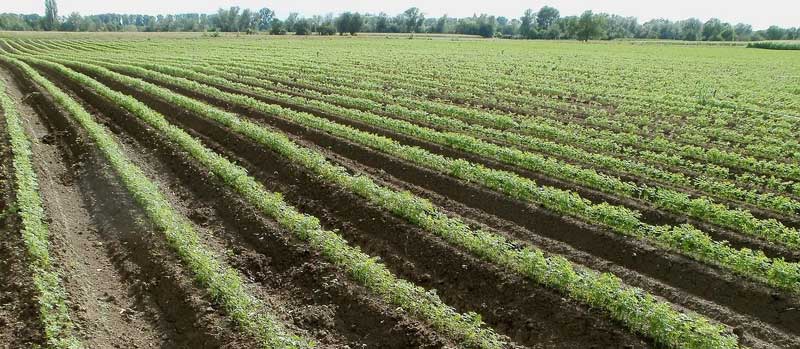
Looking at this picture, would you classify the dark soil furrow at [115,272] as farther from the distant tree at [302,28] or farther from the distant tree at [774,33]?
the distant tree at [774,33]

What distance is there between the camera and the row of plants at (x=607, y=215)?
9773 mm

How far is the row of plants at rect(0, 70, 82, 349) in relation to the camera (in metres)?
8.10

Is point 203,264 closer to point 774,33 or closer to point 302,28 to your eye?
point 302,28

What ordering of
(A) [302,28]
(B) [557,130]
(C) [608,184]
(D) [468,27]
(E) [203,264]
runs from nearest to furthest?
(E) [203,264]
(C) [608,184]
(B) [557,130]
(A) [302,28]
(D) [468,27]

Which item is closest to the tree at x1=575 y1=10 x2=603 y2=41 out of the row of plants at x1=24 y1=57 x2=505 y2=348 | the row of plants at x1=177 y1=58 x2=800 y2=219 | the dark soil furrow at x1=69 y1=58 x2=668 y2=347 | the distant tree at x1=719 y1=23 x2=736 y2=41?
the distant tree at x1=719 y1=23 x2=736 y2=41

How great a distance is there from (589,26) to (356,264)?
364 feet

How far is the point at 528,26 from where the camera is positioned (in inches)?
5684

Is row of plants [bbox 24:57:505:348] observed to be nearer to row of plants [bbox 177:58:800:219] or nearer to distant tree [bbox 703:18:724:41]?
row of plants [bbox 177:58:800:219]

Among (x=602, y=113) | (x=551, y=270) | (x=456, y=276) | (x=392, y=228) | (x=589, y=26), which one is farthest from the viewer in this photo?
(x=589, y=26)

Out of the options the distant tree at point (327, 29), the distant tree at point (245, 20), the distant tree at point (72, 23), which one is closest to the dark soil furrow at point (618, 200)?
the distant tree at point (327, 29)

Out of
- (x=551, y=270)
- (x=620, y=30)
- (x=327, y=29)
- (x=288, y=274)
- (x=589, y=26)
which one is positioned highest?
(x=589, y=26)

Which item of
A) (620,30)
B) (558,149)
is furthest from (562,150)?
(620,30)

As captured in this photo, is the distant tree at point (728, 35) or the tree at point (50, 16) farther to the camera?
the tree at point (50, 16)

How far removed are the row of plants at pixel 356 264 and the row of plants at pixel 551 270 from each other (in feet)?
5.01
